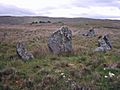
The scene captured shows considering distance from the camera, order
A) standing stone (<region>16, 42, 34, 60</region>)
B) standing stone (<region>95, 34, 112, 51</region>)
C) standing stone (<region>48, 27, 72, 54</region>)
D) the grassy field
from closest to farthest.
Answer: the grassy field
standing stone (<region>16, 42, 34, 60</region>)
standing stone (<region>48, 27, 72, 54</region>)
standing stone (<region>95, 34, 112, 51</region>)

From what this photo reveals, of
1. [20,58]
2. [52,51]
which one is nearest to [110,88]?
[20,58]

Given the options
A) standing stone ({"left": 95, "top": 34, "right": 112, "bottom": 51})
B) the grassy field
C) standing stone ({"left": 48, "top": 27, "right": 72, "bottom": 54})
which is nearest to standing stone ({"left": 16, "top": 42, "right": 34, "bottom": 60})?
the grassy field

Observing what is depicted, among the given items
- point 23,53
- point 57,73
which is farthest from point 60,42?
point 57,73

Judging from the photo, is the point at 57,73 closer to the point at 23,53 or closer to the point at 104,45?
the point at 23,53

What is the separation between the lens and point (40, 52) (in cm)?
1859

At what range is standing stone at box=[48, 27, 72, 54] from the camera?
1942 cm

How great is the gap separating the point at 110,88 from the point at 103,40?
11147mm

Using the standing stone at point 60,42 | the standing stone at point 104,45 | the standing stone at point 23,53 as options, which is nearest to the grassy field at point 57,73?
the standing stone at point 23,53

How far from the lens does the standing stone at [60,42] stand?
765 inches

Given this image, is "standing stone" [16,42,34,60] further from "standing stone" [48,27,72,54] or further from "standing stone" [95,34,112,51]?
"standing stone" [95,34,112,51]

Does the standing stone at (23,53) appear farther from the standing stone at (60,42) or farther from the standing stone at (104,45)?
the standing stone at (104,45)

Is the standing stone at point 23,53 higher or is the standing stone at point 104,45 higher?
the standing stone at point 23,53

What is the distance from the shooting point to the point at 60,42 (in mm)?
19781

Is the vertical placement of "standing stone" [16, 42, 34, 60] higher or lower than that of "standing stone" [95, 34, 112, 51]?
higher
